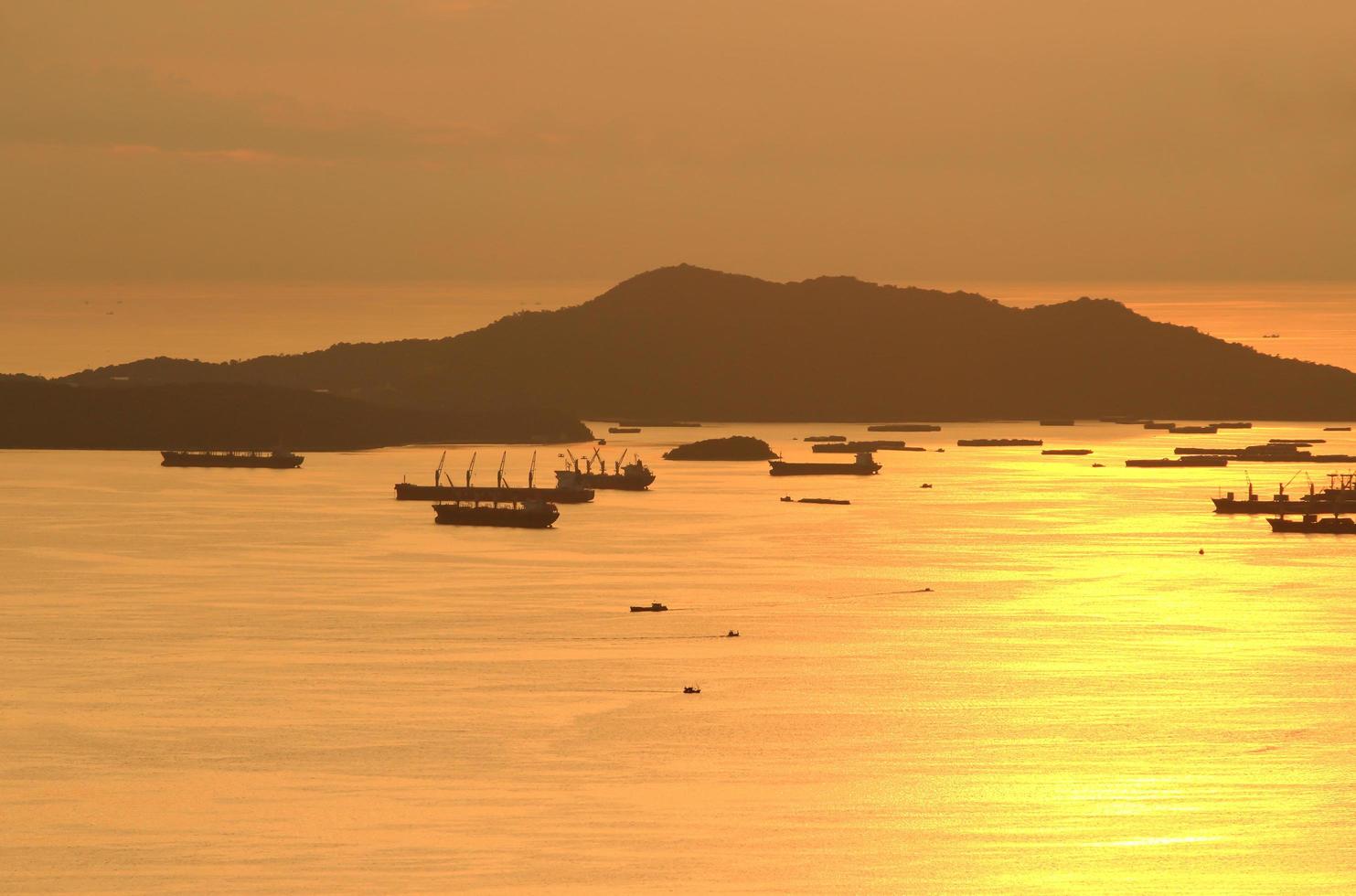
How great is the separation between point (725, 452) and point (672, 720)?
137919 mm

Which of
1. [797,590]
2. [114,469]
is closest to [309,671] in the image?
[797,590]

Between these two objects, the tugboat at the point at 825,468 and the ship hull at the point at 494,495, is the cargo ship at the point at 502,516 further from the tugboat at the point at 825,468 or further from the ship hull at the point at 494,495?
the tugboat at the point at 825,468

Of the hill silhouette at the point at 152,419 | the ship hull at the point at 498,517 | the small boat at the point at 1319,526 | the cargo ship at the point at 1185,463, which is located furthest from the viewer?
the hill silhouette at the point at 152,419

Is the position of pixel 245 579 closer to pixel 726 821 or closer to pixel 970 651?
pixel 970 651

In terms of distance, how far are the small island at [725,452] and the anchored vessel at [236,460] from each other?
1291 inches

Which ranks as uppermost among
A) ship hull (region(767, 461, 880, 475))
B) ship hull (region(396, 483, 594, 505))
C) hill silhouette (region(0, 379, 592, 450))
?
hill silhouette (region(0, 379, 592, 450))

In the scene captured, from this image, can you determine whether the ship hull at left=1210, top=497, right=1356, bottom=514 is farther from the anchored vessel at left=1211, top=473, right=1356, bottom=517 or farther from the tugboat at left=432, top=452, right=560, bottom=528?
the tugboat at left=432, top=452, right=560, bottom=528

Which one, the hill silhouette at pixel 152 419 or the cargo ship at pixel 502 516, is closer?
the cargo ship at pixel 502 516

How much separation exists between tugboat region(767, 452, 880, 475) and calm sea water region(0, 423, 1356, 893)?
6907cm

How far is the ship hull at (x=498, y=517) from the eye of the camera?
90562 mm

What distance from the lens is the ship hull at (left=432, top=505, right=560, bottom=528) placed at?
90562 millimetres

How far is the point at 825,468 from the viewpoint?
149 metres

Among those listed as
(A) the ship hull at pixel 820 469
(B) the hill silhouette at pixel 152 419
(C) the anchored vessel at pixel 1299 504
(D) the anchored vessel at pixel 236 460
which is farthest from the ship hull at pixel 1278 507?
(B) the hill silhouette at pixel 152 419

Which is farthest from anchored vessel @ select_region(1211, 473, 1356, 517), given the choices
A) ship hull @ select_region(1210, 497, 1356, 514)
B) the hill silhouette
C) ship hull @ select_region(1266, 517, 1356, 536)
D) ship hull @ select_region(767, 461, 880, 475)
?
the hill silhouette
